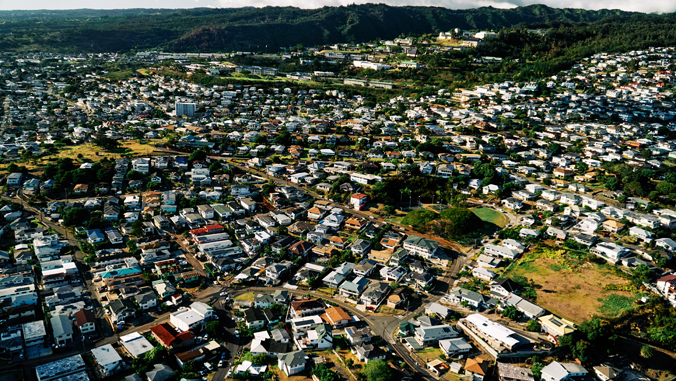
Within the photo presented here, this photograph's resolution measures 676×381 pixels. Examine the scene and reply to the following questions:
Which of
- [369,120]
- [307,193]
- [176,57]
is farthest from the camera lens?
[176,57]

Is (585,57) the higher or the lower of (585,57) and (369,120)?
the higher

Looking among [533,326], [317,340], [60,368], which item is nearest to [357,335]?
[317,340]

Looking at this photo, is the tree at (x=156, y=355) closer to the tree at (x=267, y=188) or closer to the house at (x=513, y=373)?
the house at (x=513, y=373)

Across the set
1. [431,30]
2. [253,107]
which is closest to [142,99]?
[253,107]

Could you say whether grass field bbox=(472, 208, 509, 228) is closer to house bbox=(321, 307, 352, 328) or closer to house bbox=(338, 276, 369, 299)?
house bbox=(338, 276, 369, 299)

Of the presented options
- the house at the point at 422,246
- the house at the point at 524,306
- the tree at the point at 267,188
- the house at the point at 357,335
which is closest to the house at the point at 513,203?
the house at the point at 422,246

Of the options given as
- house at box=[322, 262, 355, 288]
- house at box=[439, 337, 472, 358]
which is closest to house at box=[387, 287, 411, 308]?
house at box=[322, 262, 355, 288]

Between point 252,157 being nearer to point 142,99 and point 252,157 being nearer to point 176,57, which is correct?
point 142,99
